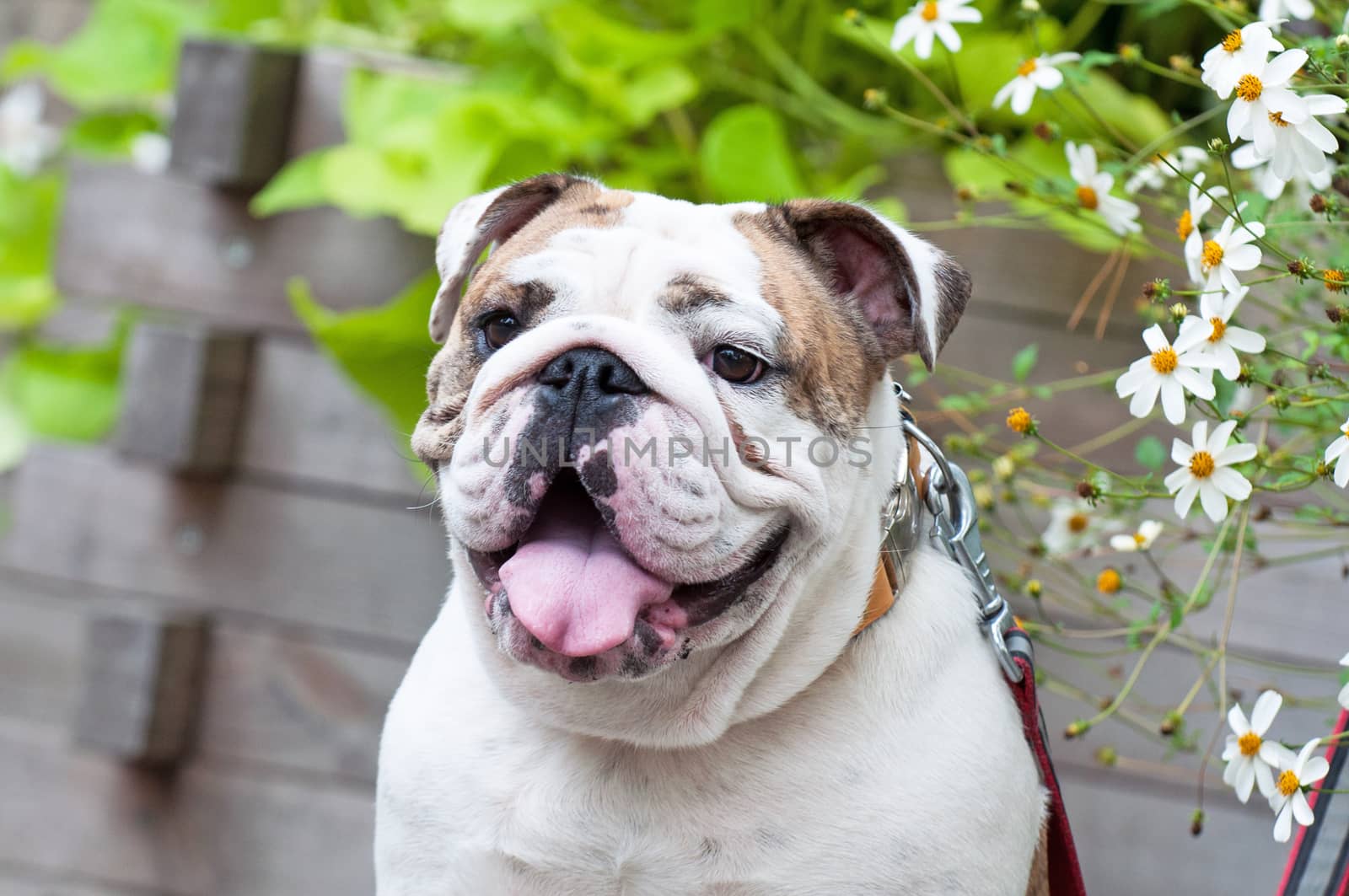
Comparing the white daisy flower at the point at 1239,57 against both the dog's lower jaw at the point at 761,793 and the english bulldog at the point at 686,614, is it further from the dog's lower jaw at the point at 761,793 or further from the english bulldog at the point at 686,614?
the dog's lower jaw at the point at 761,793

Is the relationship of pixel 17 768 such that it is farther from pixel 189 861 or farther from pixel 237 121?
pixel 237 121

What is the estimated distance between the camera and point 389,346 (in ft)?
7.54

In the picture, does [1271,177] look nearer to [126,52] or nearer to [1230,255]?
[1230,255]

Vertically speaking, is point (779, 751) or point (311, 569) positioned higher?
point (779, 751)

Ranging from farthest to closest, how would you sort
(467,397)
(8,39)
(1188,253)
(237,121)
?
(8,39) → (237,121) → (467,397) → (1188,253)

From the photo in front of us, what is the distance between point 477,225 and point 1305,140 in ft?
3.09

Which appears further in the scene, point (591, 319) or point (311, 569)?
point (311, 569)

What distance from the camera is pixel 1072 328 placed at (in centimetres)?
230

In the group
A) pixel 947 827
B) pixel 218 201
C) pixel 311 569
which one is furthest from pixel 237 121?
pixel 947 827

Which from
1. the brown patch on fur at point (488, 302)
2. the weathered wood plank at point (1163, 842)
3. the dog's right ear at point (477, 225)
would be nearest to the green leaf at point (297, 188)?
the dog's right ear at point (477, 225)

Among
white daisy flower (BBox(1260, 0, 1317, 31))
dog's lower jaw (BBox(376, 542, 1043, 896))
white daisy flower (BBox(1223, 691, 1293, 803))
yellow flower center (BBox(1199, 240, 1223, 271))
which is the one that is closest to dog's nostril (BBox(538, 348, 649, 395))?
dog's lower jaw (BBox(376, 542, 1043, 896))

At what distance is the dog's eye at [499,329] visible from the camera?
142 centimetres

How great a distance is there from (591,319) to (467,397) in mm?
208

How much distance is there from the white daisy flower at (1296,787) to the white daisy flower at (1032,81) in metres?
0.78
